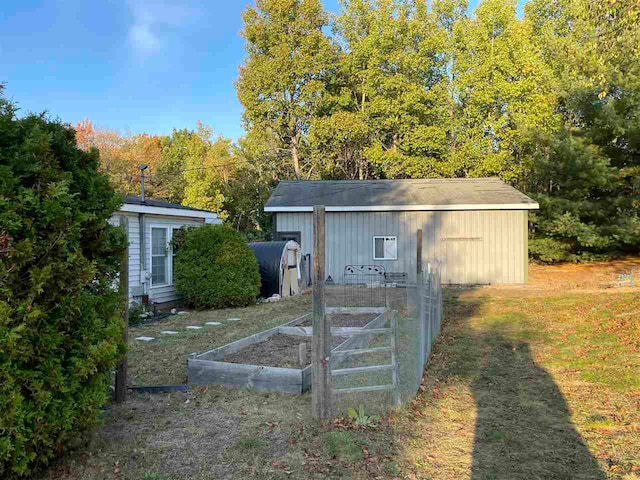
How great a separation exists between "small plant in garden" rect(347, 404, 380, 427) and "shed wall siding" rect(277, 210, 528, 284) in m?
12.8

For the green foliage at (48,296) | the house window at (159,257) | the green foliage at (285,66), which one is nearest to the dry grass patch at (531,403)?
the green foliage at (48,296)

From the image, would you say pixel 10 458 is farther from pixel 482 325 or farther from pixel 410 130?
pixel 410 130

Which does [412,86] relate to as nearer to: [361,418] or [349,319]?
[349,319]

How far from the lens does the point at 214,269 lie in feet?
37.6

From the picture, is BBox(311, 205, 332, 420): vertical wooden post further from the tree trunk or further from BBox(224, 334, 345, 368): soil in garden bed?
the tree trunk

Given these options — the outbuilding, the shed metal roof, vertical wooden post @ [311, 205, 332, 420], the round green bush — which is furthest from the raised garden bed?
the shed metal roof

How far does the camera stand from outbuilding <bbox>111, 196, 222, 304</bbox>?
35.6ft

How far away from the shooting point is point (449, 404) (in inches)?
197

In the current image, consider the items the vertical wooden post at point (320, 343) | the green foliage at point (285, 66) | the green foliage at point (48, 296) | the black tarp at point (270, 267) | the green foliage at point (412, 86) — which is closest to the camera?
the green foliage at point (48, 296)

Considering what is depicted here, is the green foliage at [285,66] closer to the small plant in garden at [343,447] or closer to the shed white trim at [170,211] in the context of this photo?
the shed white trim at [170,211]

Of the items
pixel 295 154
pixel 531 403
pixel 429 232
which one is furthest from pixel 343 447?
pixel 295 154

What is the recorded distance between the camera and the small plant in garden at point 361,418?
4219 millimetres

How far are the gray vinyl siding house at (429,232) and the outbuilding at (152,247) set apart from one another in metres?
5.75

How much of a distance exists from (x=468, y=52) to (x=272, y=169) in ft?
47.3
